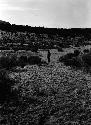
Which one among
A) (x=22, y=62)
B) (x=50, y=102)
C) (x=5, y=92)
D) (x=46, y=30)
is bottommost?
(x=50, y=102)

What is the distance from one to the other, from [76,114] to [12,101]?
3.34 m

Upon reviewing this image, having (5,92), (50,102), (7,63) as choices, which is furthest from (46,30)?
(50,102)

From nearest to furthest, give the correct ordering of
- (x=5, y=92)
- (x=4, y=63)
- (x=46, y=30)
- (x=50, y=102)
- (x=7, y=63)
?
(x=50, y=102) < (x=5, y=92) < (x=4, y=63) < (x=7, y=63) < (x=46, y=30)

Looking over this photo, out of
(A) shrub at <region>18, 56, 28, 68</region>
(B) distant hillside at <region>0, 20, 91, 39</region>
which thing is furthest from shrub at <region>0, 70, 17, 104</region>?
(B) distant hillside at <region>0, 20, 91, 39</region>

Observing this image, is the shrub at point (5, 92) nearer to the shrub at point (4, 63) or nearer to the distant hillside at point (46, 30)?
the shrub at point (4, 63)

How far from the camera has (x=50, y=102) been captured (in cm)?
1333

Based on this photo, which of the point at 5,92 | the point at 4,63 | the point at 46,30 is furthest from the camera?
the point at 46,30

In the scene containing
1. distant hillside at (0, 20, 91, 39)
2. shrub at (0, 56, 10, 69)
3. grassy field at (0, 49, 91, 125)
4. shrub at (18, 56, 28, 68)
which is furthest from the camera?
distant hillside at (0, 20, 91, 39)

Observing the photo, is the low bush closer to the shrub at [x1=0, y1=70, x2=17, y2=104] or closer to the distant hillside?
the shrub at [x1=0, y1=70, x2=17, y2=104]

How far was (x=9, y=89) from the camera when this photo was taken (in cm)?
1504

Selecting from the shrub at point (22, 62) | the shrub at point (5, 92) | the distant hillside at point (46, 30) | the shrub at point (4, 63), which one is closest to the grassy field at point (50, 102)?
the shrub at point (5, 92)

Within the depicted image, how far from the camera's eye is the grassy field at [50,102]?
11211mm

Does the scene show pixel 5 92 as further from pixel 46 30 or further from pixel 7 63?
pixel 46 30

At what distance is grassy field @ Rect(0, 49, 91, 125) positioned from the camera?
11.2 meters
